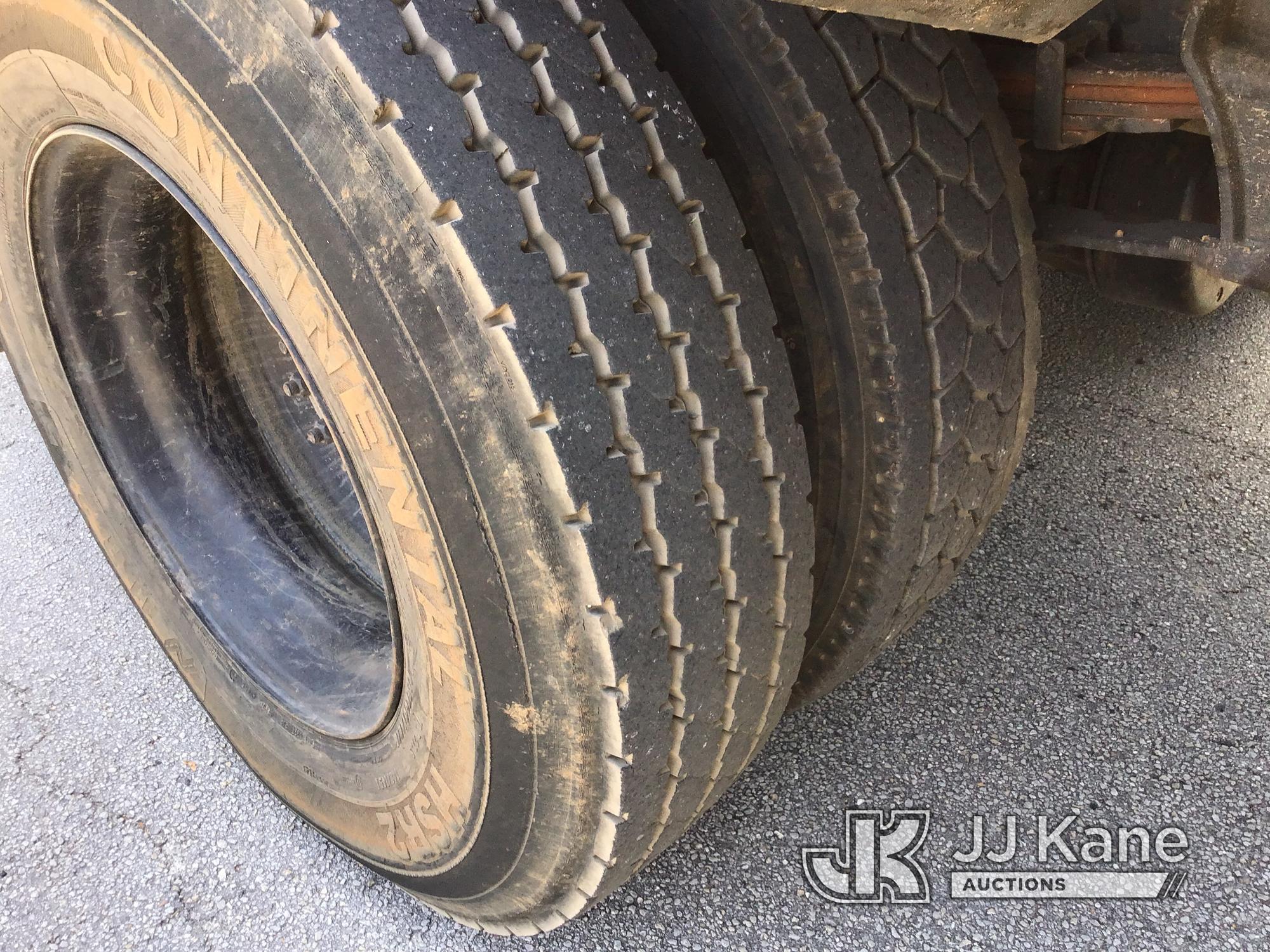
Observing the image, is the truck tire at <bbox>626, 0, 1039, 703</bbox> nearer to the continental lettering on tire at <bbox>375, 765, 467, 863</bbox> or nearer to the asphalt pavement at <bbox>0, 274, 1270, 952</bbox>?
the asphalt pavement at <bbox>0, 274, 1270, 952</bbox>

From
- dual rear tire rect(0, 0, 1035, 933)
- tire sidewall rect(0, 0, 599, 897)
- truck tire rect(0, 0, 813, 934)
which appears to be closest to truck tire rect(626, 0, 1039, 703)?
dual rear tire rect(0, 0, 1035, 933)

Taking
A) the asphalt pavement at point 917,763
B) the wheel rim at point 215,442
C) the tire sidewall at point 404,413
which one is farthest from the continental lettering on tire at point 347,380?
the asphalt pavement at point 917,763

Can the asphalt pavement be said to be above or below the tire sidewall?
below

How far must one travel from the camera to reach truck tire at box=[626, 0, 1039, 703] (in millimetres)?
1074

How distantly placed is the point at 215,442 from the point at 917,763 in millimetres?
1306

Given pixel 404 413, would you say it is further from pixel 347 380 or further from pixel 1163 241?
pixel 1163 241

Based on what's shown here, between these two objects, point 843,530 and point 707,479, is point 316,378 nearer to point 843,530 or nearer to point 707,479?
point 707,479

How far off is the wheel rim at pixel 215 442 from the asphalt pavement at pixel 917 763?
26 cm

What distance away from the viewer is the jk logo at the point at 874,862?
1.41 meters

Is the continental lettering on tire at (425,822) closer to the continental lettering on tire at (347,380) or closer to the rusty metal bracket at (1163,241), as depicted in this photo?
the continental lettering on tire at (347,380)

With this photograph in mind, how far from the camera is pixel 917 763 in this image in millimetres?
1562

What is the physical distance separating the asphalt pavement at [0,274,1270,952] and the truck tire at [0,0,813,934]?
0.29 meters

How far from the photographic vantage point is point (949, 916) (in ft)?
4.51


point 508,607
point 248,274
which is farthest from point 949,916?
point 248,274
